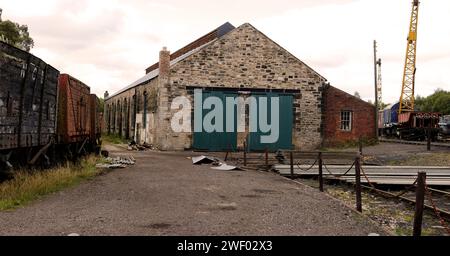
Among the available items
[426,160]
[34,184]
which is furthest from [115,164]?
[426,160]

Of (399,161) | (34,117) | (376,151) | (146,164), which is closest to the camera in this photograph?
(34,117)

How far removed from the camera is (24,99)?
9.15 meters

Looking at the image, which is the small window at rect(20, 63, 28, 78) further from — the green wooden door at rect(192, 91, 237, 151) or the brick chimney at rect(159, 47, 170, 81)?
the green wooden door at rect(192, 91, 237, 151)

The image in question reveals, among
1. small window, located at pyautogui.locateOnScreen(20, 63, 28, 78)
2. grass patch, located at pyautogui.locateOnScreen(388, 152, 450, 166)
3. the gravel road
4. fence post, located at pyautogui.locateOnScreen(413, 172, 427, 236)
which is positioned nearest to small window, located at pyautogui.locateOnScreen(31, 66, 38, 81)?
small window, located at pyautogui.locateOnScreen(20, 63, 28, 78)

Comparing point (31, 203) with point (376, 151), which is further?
point (376, 151)

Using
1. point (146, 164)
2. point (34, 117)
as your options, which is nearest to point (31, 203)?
point (34, 117)

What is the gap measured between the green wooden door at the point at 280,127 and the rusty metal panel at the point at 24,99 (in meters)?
13.5

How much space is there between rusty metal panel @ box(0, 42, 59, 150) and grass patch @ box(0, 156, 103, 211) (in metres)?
0.69

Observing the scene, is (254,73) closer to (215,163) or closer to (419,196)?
(215,163)

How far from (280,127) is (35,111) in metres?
15.6

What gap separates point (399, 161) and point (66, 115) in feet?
42.4

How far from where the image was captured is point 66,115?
493 inches

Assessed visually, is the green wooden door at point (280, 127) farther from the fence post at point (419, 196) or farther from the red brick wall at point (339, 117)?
the fence post at point (419, 196)

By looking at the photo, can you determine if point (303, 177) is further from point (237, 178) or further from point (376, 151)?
point (376, 151)
